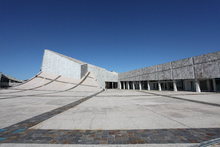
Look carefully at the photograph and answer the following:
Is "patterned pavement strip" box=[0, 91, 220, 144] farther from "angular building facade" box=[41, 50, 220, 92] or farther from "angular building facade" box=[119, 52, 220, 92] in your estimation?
"angular building facade" box=[41, 50, 220, 92]

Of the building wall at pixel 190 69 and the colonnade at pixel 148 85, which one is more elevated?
the building wall at pixel 190 69

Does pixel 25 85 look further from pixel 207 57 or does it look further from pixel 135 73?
pixel 207 57

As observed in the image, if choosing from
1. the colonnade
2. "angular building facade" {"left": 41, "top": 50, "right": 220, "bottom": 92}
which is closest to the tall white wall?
"angular building facade" {"left": 41, "top": 50, "right": 220, "bottom": 92}

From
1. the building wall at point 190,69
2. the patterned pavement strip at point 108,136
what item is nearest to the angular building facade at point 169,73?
the building wall at point 190,69

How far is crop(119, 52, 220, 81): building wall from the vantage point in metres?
18.7

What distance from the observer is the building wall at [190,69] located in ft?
61.4

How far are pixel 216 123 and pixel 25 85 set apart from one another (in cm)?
3584

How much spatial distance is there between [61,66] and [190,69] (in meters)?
37.8

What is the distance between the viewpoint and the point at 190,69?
73.0ft

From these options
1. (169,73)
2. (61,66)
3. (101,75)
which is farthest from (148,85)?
(61,66)

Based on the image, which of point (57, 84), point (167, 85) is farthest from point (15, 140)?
point (167, 85)

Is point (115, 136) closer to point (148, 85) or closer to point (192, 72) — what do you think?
point (192, 72)

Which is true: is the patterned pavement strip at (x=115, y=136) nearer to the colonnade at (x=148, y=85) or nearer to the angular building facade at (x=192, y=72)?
the angular building facade at (x=192, y=72)

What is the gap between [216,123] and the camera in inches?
168
